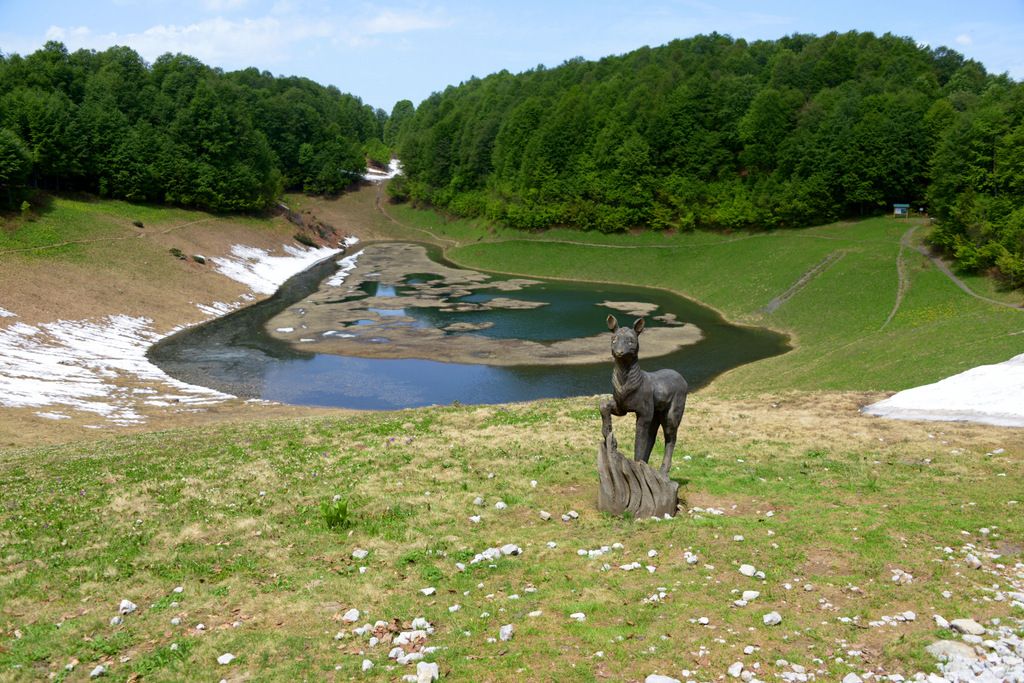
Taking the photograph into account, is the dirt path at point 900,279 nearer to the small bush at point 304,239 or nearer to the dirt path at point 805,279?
the dirt path at point 805,279

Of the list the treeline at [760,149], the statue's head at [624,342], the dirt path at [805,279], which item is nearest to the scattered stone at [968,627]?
the statue's head at [624,342]

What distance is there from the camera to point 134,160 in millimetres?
106125

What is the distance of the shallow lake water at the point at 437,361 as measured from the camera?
169 ft

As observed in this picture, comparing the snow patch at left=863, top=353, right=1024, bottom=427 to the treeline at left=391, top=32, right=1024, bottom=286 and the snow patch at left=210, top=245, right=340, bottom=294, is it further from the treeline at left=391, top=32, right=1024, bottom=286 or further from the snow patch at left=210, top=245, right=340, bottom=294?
the snow patch at left=210, top=245, right=340, bottom=294

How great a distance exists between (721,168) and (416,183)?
71563mm

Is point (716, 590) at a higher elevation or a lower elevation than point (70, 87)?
lower

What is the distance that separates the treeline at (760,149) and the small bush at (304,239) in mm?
30875

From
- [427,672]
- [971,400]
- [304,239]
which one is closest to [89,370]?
[427,672]

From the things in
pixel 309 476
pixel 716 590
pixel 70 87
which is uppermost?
pixel 70 87

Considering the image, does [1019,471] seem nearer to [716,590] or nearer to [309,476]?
[716,590]

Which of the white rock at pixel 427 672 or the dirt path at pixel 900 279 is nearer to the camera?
the white rock at pixel 427 672

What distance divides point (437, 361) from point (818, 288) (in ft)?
134

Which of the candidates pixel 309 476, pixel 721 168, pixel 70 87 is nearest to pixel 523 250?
pixel 721 168

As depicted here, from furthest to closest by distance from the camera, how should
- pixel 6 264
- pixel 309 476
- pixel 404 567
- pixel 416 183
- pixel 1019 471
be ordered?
pixel 416 183 → pixel 6 264 → pixel 309 476 → pixel 1019 471 → pixel 404 567
